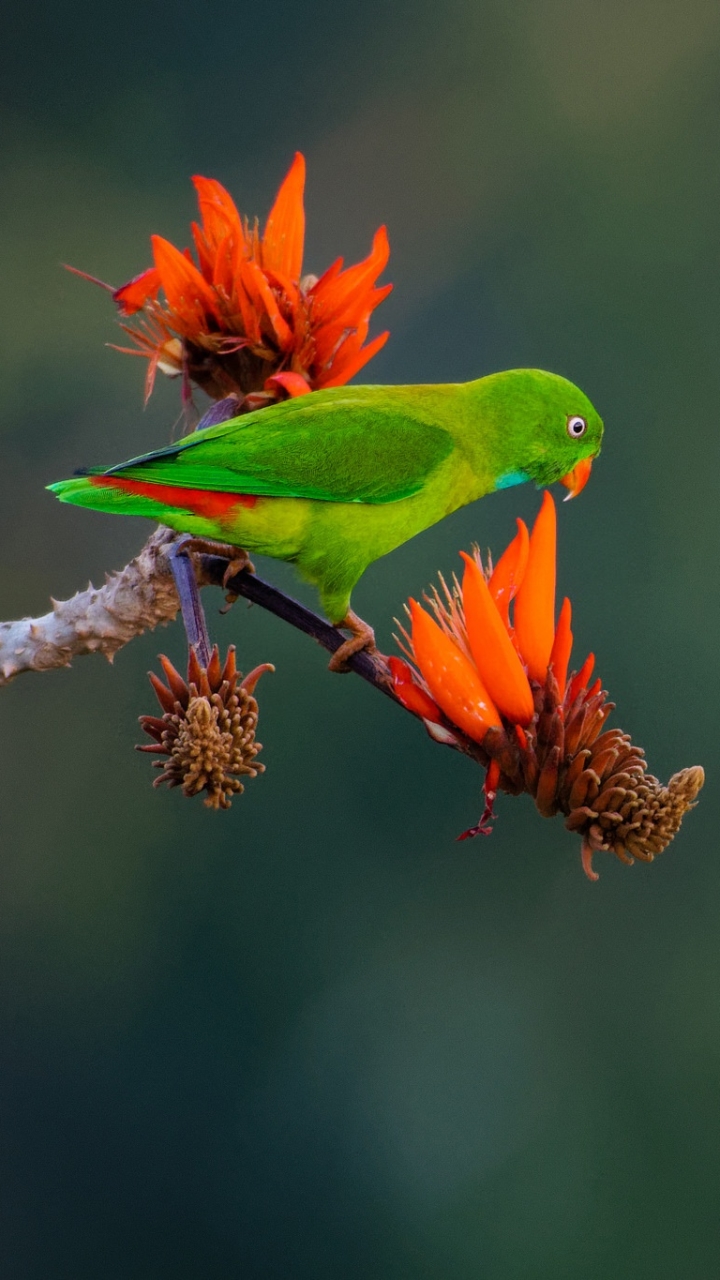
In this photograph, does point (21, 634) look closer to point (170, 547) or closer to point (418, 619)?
point (170, 547)

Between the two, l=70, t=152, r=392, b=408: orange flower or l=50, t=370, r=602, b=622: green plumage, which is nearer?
l=50, t=370, r=602, b=622: green plumage

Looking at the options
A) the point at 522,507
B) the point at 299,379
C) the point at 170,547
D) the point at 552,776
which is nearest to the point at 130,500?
the point at 170,547

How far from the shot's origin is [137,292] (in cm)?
116

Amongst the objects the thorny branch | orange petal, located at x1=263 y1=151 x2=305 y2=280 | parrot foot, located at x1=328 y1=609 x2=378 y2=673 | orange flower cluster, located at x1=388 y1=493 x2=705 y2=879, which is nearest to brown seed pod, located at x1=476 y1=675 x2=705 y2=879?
orange flower cluster, located at x1=388 y1=493 x2=705 y2=879

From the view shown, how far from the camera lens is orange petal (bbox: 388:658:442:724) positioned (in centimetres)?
84

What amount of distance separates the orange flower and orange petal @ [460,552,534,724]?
39 cm

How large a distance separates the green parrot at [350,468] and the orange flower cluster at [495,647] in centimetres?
14

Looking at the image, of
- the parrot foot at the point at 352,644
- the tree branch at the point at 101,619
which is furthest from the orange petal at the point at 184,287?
the parrot foot at the point at 352,644

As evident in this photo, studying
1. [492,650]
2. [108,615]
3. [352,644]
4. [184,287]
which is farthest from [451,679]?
[184,287]

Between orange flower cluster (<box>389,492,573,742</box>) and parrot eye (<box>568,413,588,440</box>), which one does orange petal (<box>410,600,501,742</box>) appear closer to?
orange flower cluster (<box>389,492,573,742</box>)

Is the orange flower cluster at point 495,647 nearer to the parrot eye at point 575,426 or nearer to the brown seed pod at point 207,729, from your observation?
the brown seed pod at point 207,729

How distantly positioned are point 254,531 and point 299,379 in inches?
6.6

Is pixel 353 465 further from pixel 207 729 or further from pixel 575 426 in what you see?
pixel 207 729

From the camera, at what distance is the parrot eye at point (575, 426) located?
114 centimetres
